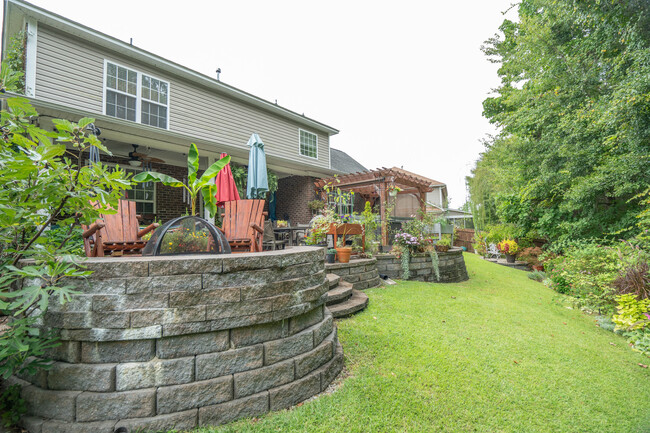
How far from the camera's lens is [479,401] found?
254 cm

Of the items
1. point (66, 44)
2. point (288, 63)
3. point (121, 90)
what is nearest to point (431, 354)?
point (121, 90)

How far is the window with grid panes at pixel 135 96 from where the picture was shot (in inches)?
290

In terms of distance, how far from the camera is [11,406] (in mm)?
1843

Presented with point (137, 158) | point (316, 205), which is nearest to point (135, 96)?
point (137, 158)

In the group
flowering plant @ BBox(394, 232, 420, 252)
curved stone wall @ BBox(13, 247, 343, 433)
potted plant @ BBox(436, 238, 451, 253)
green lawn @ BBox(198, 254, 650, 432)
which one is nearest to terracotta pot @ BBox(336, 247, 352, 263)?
green lawn @ BBox(198, 254, 650, 432)

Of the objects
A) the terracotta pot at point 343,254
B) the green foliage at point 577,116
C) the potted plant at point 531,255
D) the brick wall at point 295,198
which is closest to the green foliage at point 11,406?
the terracotta pot at point 343,254

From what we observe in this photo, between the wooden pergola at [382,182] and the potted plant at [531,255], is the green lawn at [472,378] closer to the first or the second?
the wooden pergola at [382,182]

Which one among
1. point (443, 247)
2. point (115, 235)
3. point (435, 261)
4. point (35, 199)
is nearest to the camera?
point (35, 199)

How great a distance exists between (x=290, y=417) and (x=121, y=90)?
8.98m

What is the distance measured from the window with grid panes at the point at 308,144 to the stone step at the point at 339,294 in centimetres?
827

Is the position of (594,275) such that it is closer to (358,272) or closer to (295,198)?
→ (358,272)

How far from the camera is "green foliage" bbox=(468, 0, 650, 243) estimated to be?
20.3 ft

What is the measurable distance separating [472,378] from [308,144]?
10.9 meters

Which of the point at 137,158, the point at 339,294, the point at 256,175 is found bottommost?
the point at 339,294
